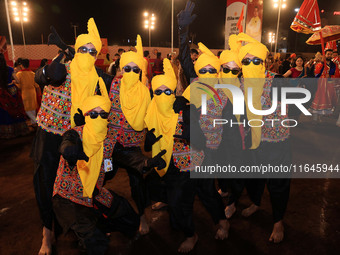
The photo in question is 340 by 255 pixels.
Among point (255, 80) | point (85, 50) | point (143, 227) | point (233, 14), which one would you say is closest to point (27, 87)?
point (85, 50)

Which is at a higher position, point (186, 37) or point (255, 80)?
point (186, 37)

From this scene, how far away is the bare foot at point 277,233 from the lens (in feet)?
10.5

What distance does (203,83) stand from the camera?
322cm

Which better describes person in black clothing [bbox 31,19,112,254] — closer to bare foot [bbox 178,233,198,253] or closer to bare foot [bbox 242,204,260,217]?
bare foot [bbox 178,233,198,253]

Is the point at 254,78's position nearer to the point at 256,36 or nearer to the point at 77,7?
the point at 256,36

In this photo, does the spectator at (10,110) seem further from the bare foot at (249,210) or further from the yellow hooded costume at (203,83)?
the bare foot at (249,210)

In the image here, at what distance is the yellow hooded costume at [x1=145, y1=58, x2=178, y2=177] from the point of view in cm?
290

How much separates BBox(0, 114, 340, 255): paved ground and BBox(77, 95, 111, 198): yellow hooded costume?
3.22 feet

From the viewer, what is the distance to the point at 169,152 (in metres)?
2.90

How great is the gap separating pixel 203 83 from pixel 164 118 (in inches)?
24.9

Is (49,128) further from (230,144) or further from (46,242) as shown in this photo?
(230,144)

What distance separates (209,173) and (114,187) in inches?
83.9

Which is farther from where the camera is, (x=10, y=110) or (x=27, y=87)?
(x=27, y=87)

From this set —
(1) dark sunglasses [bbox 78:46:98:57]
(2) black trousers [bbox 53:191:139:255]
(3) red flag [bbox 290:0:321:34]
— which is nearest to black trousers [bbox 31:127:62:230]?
(2) black trousers [bbox 53:191:139:255]
